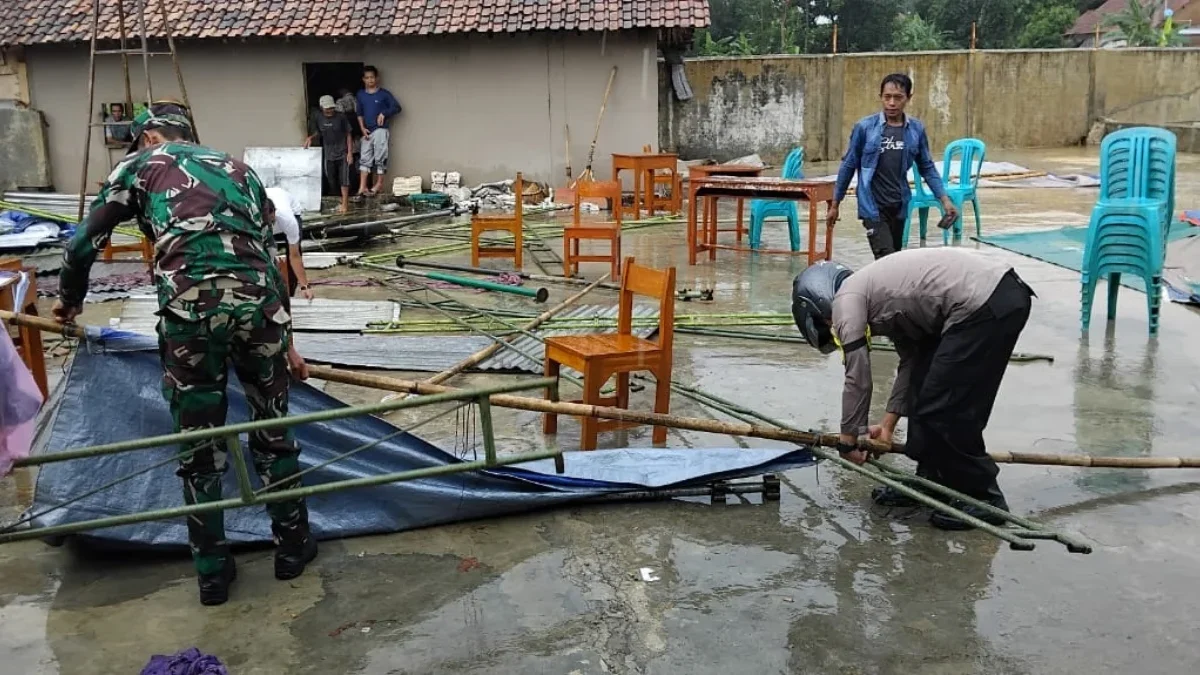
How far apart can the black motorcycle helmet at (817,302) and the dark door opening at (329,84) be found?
13130 millimetres

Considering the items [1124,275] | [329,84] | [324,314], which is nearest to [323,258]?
[324,314]

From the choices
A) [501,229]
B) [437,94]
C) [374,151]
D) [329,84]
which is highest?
[329,84]

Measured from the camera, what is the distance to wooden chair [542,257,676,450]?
4922 mm

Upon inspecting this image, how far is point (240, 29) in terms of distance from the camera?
15.7m

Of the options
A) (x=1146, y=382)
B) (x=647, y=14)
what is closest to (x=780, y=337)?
(x=1146, y=382)

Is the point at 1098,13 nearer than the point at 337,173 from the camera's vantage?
No

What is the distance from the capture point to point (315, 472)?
4.12 m

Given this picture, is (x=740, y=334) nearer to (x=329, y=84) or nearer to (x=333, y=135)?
(x=333, y=135)

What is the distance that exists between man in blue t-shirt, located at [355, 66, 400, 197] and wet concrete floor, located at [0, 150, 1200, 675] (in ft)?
38.8

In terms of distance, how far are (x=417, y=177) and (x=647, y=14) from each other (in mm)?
4328

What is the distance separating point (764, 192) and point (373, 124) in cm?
839

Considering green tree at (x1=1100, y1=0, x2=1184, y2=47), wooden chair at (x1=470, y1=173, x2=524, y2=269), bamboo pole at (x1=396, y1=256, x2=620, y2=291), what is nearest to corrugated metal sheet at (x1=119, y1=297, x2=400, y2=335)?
bamboo pole at (x1=396, y1=256, x2=620, y2=291)

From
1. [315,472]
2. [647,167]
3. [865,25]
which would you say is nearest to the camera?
[315,472]

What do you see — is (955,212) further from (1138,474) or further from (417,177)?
(417,177)
